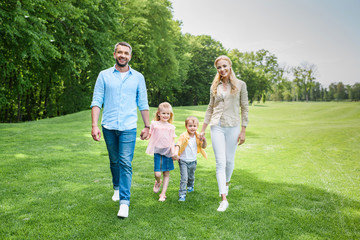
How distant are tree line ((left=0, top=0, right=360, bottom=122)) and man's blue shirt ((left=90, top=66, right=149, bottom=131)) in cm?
1112

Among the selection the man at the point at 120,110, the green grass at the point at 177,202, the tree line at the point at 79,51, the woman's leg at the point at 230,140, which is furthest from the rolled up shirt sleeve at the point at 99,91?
the tree line at the point at 79,51

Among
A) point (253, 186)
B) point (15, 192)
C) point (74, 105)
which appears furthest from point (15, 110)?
point (253, 186)

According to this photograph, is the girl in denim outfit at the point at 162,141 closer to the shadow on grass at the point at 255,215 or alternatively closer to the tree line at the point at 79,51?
the shadow on grass at the point at 255,215

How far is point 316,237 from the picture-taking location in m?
3.28

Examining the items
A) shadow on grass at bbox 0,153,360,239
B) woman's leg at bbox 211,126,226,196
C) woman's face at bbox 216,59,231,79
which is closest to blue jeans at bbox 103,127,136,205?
shadow on grass at bbox 0,153,360,239

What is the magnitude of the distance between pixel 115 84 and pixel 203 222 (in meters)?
2.28

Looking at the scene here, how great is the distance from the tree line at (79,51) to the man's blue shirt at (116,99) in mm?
11117

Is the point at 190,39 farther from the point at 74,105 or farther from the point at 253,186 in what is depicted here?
the point at 253,186

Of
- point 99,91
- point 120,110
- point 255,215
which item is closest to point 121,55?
point 99,91

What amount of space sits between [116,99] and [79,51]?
1704 centimetres

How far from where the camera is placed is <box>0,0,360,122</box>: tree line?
14.2 metres

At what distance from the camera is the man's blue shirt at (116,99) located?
3828mm

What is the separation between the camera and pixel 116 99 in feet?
12.6

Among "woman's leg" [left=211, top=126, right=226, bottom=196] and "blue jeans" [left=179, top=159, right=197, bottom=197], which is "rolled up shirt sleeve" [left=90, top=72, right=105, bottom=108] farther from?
"woman's leg" [left=211, top=126, right=226, bottom=196]
